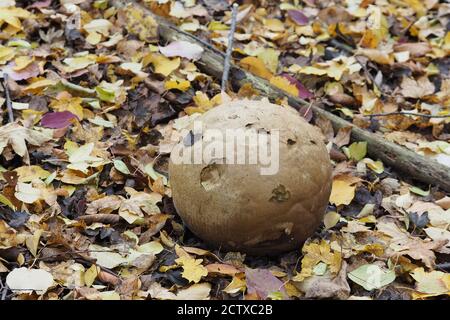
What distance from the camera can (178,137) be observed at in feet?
11.4

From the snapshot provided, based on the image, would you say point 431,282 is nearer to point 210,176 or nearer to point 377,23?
point 210,176

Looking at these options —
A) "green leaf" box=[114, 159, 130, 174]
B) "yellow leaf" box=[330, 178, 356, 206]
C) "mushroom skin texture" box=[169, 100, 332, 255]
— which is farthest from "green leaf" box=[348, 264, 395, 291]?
"green leaf" box=[114, 159, 130, 174]

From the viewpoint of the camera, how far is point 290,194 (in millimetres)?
2582

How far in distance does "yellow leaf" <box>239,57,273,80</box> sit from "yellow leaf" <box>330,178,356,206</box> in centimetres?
104

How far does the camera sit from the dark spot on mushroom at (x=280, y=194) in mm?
2568

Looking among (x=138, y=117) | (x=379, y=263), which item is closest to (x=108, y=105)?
(x=138, y=117)

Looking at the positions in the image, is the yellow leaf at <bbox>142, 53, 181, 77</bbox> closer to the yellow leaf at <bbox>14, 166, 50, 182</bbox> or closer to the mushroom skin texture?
the yellow leaf at <bbox>14, 166, 50, 182</bbox>

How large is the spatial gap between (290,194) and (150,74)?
168cm

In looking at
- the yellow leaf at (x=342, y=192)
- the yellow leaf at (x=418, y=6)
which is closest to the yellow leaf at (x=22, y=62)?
the yellow leaf at (x=342, y=192)

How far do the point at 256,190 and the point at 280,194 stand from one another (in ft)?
0.33

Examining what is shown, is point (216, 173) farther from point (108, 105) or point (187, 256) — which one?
point (108, 105)

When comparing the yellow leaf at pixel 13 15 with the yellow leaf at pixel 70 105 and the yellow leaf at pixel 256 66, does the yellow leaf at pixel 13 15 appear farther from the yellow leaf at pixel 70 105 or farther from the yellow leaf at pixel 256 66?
the yellow leaf at pixel 256 66

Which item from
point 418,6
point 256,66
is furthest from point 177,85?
point 418,6

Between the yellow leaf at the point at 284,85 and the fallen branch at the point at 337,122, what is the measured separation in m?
0.06
